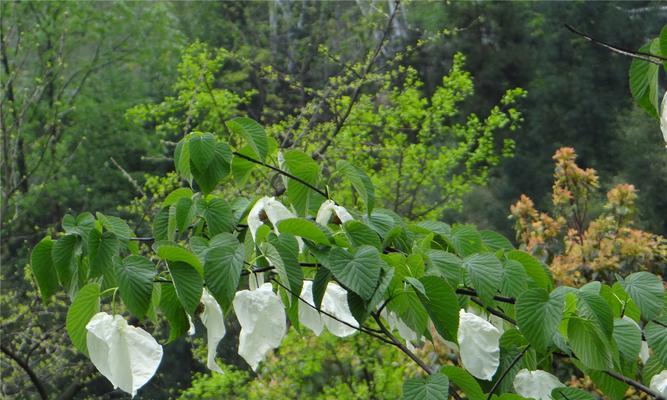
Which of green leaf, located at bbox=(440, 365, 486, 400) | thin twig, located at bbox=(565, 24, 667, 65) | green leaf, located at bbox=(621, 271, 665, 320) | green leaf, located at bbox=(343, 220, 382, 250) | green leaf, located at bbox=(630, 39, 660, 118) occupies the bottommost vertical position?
green leaf, located at bbox=(440, 365, 486, 400)

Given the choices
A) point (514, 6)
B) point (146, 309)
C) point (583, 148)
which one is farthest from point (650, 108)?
point (514, 6)

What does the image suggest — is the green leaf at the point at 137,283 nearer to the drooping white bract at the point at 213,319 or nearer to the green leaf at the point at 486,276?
the drooping white bract at the point at 213,319

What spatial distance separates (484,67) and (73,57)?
19.5 ft

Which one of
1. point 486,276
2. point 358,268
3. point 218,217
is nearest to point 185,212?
point 218,217

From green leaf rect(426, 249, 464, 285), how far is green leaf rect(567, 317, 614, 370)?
0.15 metres

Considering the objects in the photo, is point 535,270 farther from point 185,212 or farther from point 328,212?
point 185,212

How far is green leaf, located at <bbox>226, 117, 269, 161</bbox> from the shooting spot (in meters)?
1.25

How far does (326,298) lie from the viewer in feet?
4.09

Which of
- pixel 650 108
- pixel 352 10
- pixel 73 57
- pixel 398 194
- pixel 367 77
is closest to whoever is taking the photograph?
pixel 650 108

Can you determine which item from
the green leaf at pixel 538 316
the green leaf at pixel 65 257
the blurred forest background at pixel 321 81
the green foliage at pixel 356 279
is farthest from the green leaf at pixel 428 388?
the blurred forest background at pixel 321 81

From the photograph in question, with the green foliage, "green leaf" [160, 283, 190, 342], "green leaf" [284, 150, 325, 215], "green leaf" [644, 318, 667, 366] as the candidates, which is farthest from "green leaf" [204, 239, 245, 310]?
"green leaf" [644, 318, 667, 366]

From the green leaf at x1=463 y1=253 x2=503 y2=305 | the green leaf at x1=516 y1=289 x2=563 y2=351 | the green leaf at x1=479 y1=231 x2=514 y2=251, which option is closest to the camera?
the green leaf at x1=516 y1=289 x2=563 y2=351

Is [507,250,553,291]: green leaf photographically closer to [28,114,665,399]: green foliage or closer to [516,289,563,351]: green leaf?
[28,114,665,399]: green foliage

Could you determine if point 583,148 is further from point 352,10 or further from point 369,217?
point 369,217
